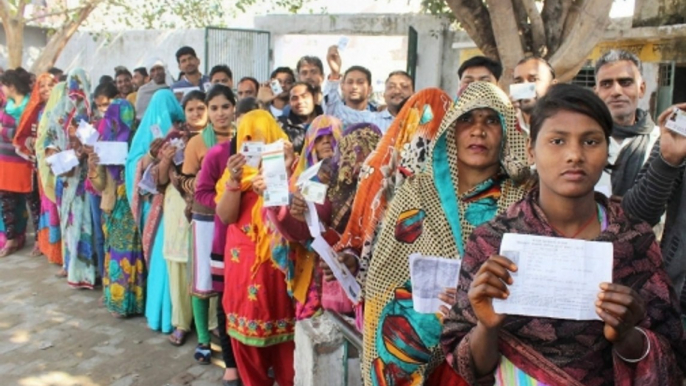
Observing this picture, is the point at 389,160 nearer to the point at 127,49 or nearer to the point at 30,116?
the point at 30,116

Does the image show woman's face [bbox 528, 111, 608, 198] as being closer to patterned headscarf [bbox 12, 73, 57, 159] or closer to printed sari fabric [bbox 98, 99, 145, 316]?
printed sari fabric [bbox 98, 99, 145, 316]

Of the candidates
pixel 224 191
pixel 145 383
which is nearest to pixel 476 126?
pixel 224 191

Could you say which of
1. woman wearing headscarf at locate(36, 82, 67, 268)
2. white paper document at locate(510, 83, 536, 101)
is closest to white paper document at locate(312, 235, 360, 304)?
white paper document at locate(510, 83, 536, 101)

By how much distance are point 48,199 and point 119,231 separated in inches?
91.3

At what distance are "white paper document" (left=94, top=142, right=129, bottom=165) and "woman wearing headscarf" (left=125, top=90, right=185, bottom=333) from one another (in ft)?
1.00

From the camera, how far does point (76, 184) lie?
6.71 metres

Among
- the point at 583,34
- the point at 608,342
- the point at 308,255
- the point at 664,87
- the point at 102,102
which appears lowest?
the point at 308,255

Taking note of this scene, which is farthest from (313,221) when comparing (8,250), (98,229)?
(8,250)

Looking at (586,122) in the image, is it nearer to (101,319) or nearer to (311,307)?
(311,307)

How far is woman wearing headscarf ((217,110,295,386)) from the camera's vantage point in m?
3.96

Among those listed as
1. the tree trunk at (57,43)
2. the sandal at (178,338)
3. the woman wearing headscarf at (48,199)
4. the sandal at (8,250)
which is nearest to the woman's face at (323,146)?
the sandal at (178,338)

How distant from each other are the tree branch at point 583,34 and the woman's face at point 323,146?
2.58 m

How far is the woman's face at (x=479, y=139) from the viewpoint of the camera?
2.38m

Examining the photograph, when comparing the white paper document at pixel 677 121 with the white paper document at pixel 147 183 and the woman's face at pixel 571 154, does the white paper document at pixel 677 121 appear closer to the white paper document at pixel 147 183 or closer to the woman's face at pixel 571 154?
the woman's face at pixel 571 154
